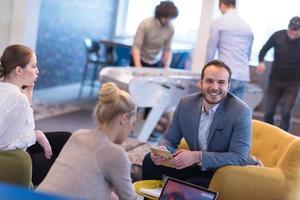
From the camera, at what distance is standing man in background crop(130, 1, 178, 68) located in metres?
5.89

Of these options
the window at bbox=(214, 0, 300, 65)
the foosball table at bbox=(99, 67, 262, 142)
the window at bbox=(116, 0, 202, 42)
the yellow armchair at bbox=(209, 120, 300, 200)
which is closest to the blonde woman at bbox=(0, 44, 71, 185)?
the yellow armchair at bbox=(209, 120, 300, 200)

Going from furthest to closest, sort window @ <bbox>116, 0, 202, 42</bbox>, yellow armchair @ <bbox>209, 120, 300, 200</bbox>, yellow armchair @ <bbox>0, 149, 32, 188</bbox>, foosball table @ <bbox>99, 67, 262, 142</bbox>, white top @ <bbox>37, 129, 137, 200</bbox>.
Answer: window @ <bbox>116, 0, 202, 42</bbox>
foosball table @ <bbox>99, 67, 262, 142</bbox>
yellow armchair @ <bbox>209, 120, 300, 200</bbox>
yellow armchair @ <bbox>0, 149, 32, 188</bbox>
white top @ <bbox>37, 129, 137, 200</bbox>

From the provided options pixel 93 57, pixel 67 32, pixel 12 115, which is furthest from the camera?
pixel 93 57

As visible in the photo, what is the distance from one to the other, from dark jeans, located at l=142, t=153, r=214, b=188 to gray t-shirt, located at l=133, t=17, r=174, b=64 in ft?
8.85

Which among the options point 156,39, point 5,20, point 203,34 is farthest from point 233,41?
point 5,20

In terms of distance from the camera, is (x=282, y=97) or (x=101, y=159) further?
(x=282, y=97)

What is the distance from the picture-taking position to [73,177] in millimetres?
2318

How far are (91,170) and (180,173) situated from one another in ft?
3.72

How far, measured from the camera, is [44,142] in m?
3.33

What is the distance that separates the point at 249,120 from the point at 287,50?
2.82m

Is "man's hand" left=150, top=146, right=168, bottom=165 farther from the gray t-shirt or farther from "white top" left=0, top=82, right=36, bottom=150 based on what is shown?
the gray t-shirt

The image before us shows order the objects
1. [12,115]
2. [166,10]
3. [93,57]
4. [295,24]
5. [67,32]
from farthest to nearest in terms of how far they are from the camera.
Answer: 1. [93,57]
2. [67,32]
3. [166,10]
4. [295,24]
5. [12,115]

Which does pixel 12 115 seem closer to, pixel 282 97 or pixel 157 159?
pixel 157 159

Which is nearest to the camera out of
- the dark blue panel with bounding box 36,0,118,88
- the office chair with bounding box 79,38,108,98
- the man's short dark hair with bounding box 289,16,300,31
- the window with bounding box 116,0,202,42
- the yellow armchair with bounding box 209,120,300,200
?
the yellow armchair with bounding box 209,120,300,200
